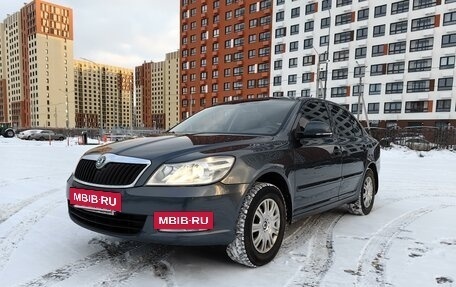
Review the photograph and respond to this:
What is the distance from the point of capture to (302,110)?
419 cm

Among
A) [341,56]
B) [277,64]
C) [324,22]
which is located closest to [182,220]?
[341,56]

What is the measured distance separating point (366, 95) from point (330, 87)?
6005mm

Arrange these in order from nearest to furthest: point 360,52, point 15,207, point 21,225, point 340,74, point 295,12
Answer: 1. point 21,225
2. point 15,207
3. point 360,52
4. point 340,74
5. point 295,12

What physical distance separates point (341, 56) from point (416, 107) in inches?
516

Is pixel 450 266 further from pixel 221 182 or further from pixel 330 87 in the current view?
pixel 330 87

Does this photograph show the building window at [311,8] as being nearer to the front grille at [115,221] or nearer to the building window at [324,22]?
the building window at [324,22]

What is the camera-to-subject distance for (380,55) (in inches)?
Answer: 1992

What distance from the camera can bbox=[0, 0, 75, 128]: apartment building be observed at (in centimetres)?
10062

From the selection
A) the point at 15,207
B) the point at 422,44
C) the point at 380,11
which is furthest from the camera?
the point at 380,11

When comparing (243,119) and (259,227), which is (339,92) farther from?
(259,227)

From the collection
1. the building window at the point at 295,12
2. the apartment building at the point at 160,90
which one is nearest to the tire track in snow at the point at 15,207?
the building window at the point at 295,12

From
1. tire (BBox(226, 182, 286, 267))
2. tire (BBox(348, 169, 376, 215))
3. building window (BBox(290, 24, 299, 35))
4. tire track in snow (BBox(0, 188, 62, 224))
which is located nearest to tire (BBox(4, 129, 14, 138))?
tire track in snow (BBox(0, 188, 62, 224))

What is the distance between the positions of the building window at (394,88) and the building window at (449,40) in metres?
6.69

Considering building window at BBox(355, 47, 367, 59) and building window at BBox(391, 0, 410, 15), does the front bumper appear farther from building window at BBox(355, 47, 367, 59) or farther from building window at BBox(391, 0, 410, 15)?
building window at BBox(391, 0, 410, 15)
